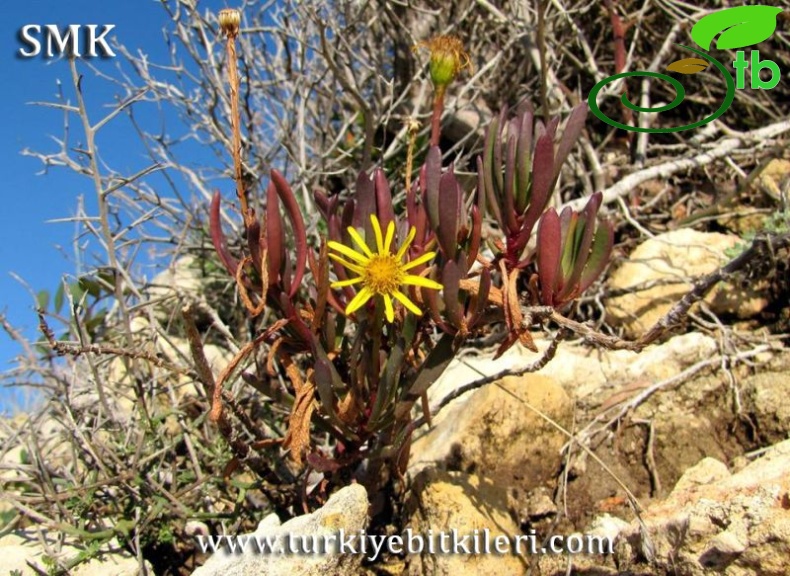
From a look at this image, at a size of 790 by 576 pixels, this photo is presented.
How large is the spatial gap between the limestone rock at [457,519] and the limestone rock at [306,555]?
27 centimetres

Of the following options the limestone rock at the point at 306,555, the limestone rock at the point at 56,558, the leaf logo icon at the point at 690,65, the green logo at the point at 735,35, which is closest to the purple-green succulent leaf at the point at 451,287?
the limestone rock at the point at 306,555

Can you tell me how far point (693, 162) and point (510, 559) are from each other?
250 centimetres

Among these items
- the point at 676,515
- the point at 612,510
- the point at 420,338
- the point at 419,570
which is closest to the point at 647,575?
the point at 676,515

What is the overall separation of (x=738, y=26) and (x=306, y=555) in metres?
3.74

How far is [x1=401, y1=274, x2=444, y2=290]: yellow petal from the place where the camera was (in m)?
1.74

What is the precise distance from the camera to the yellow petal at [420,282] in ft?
5.70

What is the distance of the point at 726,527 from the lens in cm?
183

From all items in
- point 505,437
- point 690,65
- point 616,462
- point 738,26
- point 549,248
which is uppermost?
point 738,26

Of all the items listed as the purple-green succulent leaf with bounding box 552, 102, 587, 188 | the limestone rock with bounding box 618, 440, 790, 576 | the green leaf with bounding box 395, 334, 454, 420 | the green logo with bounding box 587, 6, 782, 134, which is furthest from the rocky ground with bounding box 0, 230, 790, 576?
the green logo with bounding box 587, 6, 782, 134

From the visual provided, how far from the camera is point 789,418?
8.24 ft

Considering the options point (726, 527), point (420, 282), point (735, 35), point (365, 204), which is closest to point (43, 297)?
point (365, 204)

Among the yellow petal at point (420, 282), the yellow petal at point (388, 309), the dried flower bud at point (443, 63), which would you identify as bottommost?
the yellow petal at point (388, 309)

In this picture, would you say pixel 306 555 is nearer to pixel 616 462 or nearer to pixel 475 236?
pixel 475 236

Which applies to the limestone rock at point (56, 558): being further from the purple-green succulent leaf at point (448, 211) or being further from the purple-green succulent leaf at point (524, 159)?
the purple-green succulent leaf at point (524, 159)
